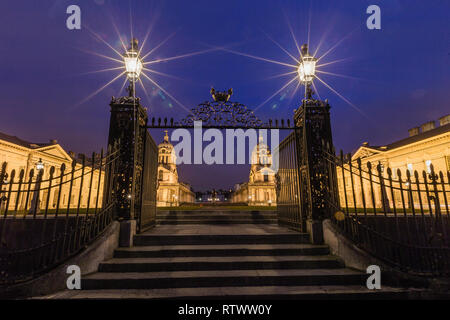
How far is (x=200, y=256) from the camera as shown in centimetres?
548

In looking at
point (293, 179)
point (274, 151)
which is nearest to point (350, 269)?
point (293, 179)

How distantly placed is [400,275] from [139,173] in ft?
23.8

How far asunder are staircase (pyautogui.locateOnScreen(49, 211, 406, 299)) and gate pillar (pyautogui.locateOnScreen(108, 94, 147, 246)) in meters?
0.89

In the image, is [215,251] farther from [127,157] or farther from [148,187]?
[127,157]

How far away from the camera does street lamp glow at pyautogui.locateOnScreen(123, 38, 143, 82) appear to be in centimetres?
675

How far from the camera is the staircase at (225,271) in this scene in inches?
162

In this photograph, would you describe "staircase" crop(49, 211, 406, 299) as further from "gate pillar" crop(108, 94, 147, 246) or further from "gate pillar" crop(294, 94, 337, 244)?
"gate pillar" crop(108, 94, 147, 246)

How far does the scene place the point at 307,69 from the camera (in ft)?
22.8

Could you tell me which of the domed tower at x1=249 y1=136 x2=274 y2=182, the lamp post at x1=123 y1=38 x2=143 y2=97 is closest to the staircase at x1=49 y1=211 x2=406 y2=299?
the lamp post at x1=123 y1=38 x2=143 y2=97

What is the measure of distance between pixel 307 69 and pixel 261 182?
7579 centimetres

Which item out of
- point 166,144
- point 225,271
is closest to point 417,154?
point 225,271

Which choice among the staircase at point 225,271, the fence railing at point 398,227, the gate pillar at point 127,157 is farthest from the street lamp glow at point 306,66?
the gate pillar at point 127,157

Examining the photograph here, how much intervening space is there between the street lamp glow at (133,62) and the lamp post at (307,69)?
5.28 m
